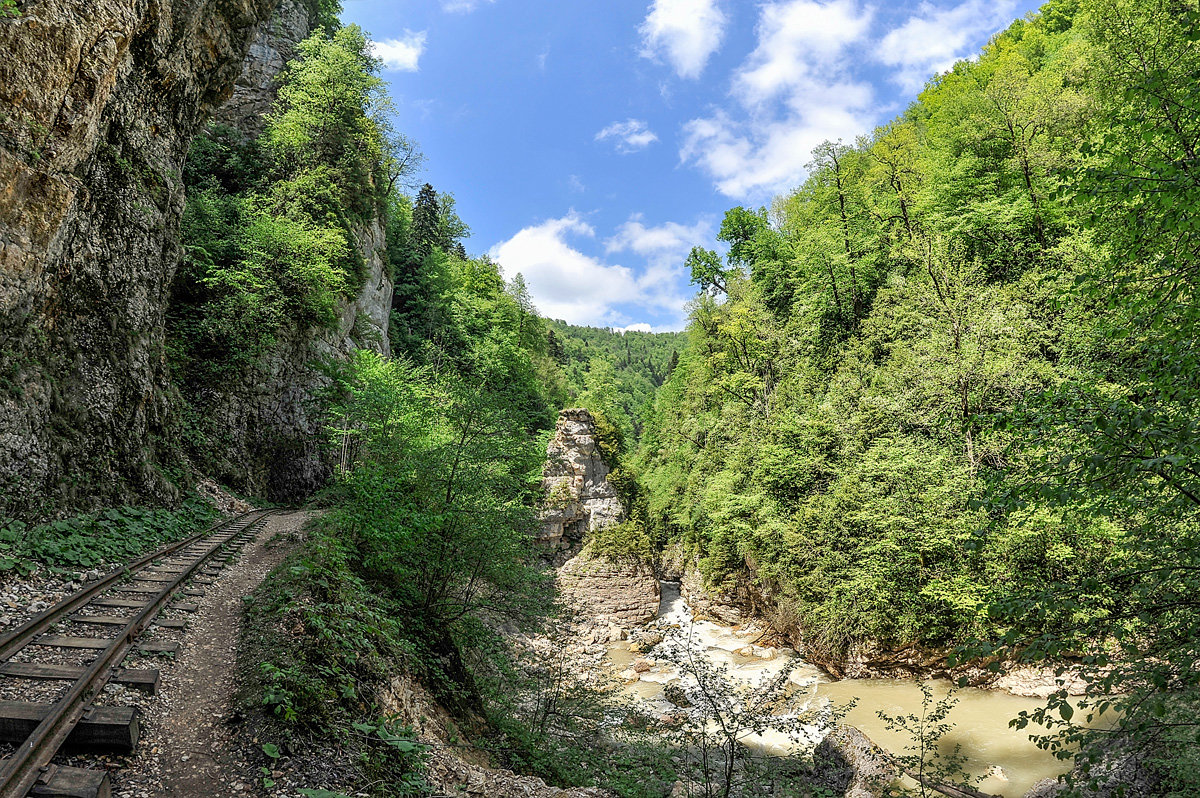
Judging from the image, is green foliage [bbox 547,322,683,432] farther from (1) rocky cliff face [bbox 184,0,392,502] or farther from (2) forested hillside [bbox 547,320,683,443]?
(1) rocky cliff face [bbox 184,0,392,502]

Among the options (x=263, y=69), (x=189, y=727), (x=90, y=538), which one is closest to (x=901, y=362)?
(x=189, y=727)

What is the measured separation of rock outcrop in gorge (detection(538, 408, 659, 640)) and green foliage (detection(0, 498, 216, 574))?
16.7m

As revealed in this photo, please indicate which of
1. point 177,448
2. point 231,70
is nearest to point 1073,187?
point 177,448

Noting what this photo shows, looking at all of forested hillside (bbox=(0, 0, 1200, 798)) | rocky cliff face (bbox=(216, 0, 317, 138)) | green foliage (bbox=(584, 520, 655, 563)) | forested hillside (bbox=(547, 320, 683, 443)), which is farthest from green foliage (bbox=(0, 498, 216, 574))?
forested hillside (bbox=(547, 320, 683, 443))

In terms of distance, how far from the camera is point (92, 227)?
10.4 meters

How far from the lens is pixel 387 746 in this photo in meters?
5.02

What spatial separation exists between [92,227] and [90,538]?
675 cm

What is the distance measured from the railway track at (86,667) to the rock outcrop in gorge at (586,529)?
18.5 metres

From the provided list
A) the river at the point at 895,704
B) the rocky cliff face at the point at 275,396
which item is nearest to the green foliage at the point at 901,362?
the river at the point at 895,704

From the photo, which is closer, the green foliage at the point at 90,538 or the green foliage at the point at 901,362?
the green foliage at the point at 90,538

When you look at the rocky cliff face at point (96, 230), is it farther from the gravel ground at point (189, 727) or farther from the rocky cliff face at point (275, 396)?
the gravel ground at point (189, 727)

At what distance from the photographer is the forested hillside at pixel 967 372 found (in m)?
3.51

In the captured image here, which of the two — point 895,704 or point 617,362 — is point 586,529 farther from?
point 617,362

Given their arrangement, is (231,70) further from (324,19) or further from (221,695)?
(324,19)
